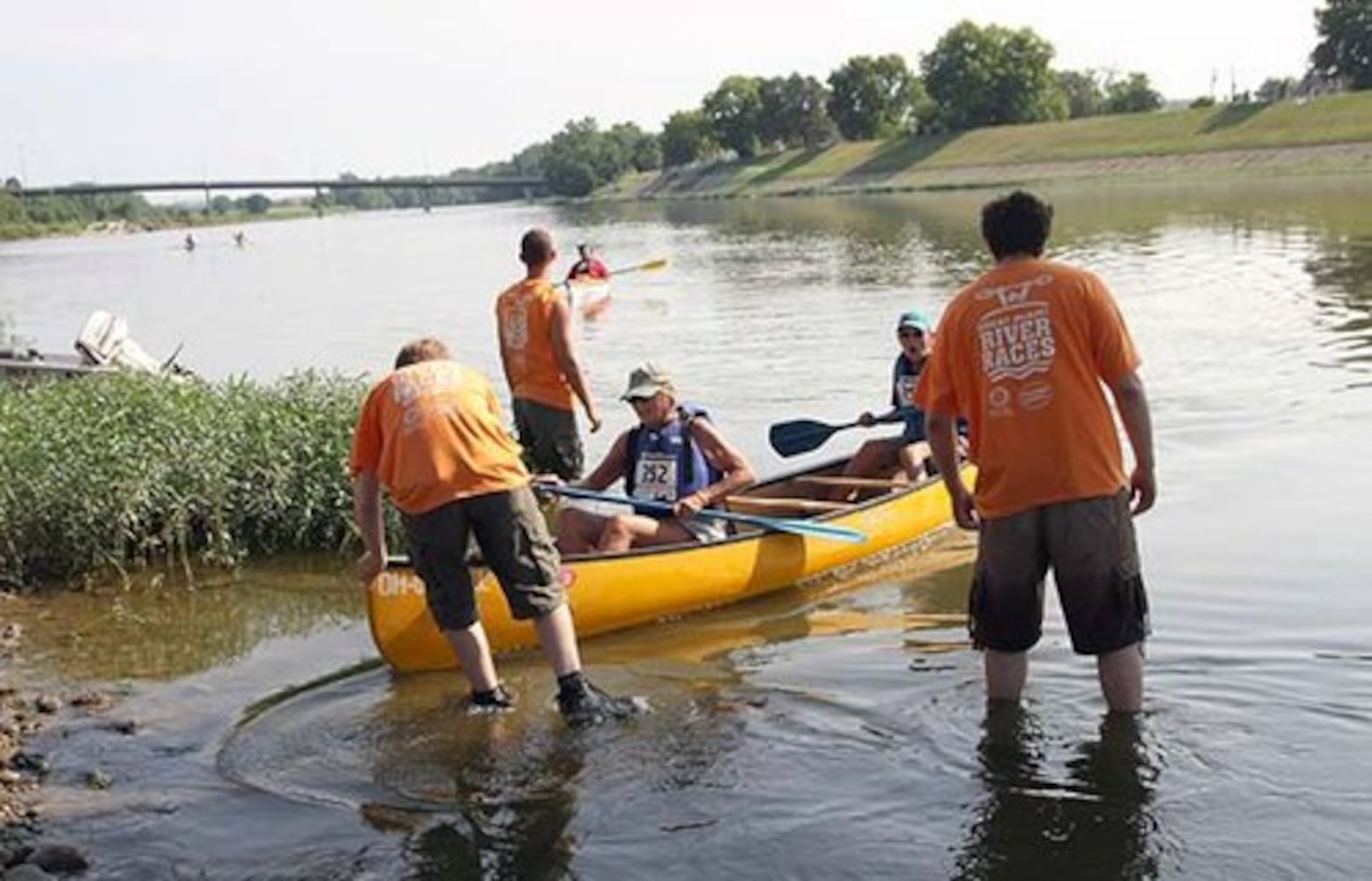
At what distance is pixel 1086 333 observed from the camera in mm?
5629

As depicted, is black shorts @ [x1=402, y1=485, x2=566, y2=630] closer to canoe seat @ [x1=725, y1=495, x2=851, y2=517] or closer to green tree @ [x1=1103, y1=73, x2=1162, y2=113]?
canoe seat @ [x1=725, y1=495, x2=851, y2=517]

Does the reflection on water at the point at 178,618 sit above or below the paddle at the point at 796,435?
below

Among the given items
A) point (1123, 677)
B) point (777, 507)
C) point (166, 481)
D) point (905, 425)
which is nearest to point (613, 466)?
point (777, 507)

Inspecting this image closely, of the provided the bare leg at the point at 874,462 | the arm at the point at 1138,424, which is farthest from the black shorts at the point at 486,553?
the bare leg at the point at 874,462

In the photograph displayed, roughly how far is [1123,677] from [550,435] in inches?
222

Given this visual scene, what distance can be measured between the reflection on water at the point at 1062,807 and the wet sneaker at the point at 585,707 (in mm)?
1690

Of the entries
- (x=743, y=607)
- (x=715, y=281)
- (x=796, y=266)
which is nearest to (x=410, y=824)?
(x=743, y=607)

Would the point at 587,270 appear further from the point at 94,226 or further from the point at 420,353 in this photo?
the point at 94,226

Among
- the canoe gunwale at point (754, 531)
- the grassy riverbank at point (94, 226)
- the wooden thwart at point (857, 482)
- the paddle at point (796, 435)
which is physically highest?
the grassy riverbank at point (94, 226)

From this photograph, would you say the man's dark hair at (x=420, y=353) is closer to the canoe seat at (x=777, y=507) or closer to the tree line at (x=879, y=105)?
the canoe seat at (x=777, y=507)

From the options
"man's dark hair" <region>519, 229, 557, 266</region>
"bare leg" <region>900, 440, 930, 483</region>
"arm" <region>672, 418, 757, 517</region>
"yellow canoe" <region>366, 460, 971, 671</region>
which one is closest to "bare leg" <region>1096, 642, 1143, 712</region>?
"yellow canoe" <region>366, 460, 971, 671</region>

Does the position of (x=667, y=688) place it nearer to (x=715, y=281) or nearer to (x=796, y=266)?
(x=715, y=281)

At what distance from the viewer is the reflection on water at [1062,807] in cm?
536

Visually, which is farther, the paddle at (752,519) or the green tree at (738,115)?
the green tree at (738,115)
